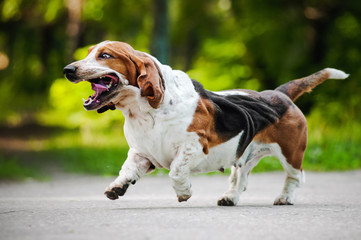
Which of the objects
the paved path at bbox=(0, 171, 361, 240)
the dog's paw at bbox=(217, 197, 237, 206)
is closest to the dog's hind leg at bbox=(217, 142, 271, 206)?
the dog's paw at bbox=(217, 197, 237, 206)

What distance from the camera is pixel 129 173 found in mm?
5445

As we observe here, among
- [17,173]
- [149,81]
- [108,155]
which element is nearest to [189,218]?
[149,81]

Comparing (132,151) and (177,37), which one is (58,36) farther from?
(132,151)

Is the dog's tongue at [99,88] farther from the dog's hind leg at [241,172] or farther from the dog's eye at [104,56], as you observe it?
the dog's hind leg at [241,172]

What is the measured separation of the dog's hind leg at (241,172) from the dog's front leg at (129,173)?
2.95 feet

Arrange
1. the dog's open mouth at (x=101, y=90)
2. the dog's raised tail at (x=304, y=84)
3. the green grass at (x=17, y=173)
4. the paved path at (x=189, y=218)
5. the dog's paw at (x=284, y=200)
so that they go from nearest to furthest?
the paved path at (x=189, y=218) → the dog's open mouth at (x=101, y=90) → the dog's paw at (x=284, y=200) → the dog's raised tail at (x=304, y=84) → the green grass at (x=17, y=173)

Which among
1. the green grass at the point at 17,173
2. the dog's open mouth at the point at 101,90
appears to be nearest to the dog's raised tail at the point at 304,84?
the dog's open mouth at the point at 101,90

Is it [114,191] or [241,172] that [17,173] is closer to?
[241,172]

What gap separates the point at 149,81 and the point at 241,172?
1.67 metres

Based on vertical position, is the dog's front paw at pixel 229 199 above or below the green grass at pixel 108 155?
below

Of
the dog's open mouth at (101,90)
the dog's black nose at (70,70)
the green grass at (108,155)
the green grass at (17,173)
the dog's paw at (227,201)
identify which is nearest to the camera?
the dog's black nose at (70,70)

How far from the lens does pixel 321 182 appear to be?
9.17m

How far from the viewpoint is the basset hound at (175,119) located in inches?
206

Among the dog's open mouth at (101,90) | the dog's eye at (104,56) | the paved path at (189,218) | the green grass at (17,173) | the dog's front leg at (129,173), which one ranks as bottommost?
the paved path at (189,218)
